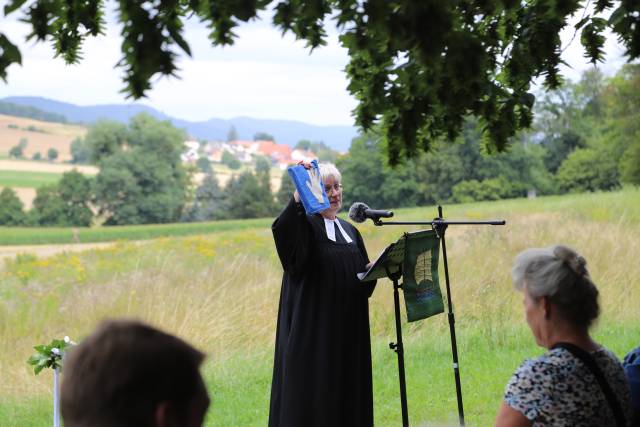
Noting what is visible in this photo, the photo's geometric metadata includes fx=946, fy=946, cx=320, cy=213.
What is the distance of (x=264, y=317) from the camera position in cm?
1109

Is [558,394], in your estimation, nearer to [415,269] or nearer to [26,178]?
[415,269]

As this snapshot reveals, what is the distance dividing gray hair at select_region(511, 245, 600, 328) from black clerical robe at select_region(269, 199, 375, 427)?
2.55 m

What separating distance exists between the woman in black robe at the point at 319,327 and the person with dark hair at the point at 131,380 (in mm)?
3748

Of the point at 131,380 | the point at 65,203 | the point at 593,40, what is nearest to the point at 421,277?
the point at 593,40

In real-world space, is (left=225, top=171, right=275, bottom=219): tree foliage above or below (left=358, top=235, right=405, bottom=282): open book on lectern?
below

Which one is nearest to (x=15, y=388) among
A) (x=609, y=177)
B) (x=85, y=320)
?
(x=85, y=320)

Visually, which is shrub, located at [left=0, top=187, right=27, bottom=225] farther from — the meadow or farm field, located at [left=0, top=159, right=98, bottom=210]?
the meadow

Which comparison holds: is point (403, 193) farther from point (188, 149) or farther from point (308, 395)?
point (308, 395)

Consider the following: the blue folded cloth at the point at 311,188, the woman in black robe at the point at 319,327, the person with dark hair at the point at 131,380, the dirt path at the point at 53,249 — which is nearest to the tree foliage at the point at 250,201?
the dirt path at the point at 53,249

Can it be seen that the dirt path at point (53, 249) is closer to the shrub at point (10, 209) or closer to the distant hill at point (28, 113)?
the shrub at point (10, 209)

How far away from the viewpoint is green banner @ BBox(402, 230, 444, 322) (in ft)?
17.8

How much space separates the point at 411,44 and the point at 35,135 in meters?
86.3

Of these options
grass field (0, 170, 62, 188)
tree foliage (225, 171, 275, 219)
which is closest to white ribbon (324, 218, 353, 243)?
grass field (0, 170, 62, 188)

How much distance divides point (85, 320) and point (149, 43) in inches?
373
